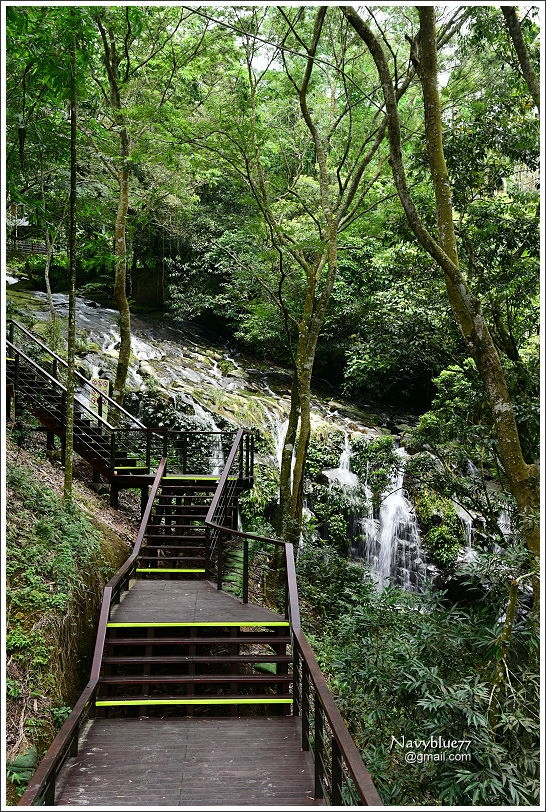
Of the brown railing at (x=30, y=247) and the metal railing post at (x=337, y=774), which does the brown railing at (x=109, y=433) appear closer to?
the brown railing at (x=30, y=247)

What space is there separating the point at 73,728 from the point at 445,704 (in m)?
2.64

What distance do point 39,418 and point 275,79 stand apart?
7.35 m

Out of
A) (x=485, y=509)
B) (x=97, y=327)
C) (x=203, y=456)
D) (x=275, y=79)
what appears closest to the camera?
(x=485, y=509)

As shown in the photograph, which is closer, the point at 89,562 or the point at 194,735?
the point at 194,735

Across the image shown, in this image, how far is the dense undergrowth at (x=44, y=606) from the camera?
14.1 ft

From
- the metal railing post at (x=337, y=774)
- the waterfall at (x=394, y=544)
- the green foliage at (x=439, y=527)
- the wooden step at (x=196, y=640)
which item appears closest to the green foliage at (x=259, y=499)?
the waterfall at (x=394, y=544)

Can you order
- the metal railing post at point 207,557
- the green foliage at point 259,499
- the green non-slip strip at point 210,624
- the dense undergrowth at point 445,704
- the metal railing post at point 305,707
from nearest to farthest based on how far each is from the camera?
the dense undergrowth at point 445,704 < the metal railing post at point 305,707 < the green non-slip strip at point 210,624 < the metal railing post at point 207,557 < the green foliage at point 259,499

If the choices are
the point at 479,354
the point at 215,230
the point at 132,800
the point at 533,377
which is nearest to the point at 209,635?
the point at 132,800

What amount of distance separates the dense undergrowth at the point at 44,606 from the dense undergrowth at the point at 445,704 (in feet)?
8.27

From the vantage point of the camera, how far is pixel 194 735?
14.7 feet

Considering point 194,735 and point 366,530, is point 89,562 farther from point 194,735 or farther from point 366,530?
point 366,530

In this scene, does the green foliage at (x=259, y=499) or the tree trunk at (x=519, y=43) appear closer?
the tree trunk at (x=519, y=43)

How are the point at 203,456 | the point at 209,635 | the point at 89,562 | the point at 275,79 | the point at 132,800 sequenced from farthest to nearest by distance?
the point at 203,456 < the point at 275,79 < the point at 89,562 < the point at 209,635 < the point at 132,800

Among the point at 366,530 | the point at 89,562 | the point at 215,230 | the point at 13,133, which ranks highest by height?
the point at 215,230
